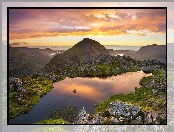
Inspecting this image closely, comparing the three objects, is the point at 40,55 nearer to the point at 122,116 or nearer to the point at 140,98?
the point at 122,116

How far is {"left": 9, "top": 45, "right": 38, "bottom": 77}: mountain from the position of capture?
17047mm

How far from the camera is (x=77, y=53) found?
17.6 m

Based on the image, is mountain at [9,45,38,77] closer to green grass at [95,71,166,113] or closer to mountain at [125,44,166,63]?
green grass at [95,71,166,113]

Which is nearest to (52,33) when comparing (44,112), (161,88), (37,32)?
(37,32)

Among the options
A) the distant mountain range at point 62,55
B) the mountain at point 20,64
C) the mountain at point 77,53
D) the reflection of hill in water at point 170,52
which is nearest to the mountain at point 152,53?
the distant mountain range at point 62,55

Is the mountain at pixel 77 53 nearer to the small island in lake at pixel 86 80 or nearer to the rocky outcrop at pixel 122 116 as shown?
the small island in lake at pixel 86 80

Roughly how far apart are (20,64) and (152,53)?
8.40 m

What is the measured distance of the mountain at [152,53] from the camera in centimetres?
1720

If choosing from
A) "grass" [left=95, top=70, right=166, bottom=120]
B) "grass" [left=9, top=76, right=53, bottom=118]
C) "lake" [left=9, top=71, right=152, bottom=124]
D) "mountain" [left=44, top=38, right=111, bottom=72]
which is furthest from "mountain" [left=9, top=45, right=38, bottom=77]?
"grass" [left=95, top=70, right=166, bottom=120]

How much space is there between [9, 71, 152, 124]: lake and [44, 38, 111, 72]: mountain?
1.15 m

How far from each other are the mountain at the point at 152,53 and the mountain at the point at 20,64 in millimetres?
6604

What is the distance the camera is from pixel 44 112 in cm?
1678

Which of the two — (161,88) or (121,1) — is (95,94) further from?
(121,1)

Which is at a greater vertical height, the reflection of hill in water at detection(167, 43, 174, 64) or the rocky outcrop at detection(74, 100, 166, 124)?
the reflection of hill in water at detection(167, 43, 174, 64)
